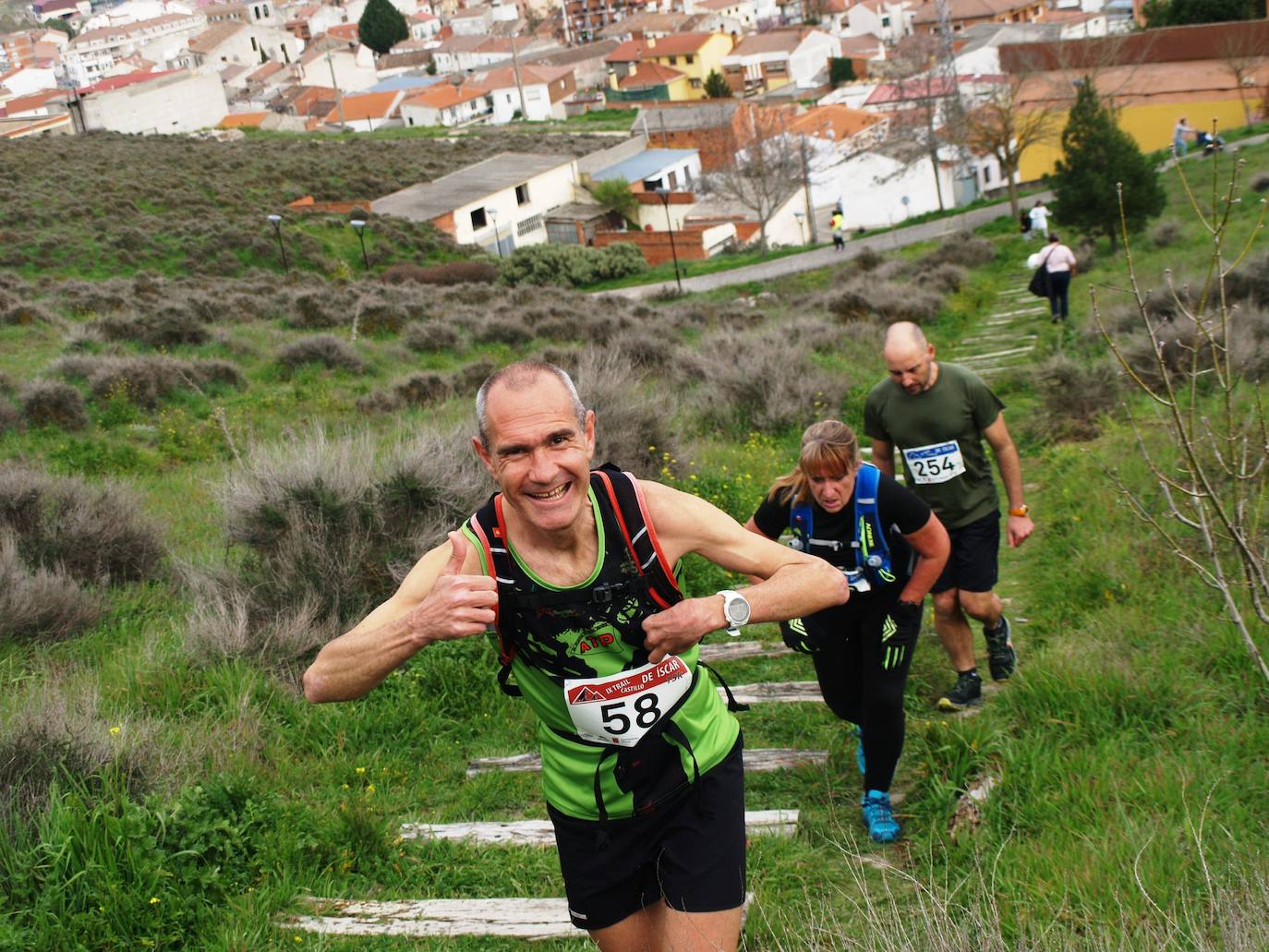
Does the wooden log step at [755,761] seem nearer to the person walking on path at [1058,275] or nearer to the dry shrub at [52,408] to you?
the dry shrub at [52,408]

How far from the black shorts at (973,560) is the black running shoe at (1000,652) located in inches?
14.0

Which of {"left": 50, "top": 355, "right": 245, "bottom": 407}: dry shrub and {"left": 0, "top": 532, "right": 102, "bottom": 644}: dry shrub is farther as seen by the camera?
{"left": 50, "top": 355, "right": 245, "bottom": 407}: dry shrub

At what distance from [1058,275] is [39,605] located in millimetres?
13853

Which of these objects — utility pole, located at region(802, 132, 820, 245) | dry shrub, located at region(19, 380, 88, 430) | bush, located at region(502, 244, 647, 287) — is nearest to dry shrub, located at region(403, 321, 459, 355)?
dry shrub, located at region(19, 380, 88, 430)

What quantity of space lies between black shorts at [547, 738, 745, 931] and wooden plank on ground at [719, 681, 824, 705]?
3.22 m

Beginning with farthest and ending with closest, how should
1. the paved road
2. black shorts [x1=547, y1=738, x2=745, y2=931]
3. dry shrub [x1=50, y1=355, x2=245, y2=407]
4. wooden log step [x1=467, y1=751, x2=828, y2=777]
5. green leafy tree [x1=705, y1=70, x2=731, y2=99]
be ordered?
green leafy tree [x1=705, y1=70, x2=731, y2=99] → the paved road → dry shrub [x1=50, y1=355, x2=245, y2=407] → wooden log step [x1=467, y1=751, x2=828, y2=777] → black shorts [x1=547, y1=738, x2=745, y2=931]

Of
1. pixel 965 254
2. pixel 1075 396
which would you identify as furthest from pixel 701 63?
pixel 1075 396

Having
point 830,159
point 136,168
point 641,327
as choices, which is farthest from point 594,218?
point 641,327

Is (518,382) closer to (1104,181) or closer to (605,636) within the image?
(605,636)

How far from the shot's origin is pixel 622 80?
10419 centimetres

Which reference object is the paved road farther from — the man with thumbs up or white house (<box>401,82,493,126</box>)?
white house (<box>401,82,493,126</box>)

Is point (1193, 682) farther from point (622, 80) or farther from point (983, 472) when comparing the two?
point (622, 80)

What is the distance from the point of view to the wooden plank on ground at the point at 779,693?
258 inches

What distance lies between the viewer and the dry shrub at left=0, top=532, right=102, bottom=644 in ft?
22.8
